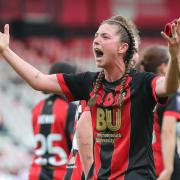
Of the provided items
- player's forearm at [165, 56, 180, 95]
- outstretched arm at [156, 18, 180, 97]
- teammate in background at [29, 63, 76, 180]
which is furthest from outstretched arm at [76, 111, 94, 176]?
teammate in background at [29, 63, 76, 180]

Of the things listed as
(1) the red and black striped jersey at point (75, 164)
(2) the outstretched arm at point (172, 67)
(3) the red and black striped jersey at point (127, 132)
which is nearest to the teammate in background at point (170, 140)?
(1) the red and black striped jersey at point (75, 164)

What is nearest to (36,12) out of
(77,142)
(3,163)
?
(3,163)

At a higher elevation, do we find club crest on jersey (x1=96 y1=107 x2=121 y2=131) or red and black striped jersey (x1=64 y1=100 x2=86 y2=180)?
club crest on jersey (x1=96 y1=107 x2=121 y2=131)

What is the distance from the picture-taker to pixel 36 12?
1792 centimetres

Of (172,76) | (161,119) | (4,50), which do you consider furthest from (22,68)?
(161,119)

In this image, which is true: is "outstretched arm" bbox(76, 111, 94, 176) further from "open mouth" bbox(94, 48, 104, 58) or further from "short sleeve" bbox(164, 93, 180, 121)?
"short sleeve" bbox(164, 93, 180, 121)

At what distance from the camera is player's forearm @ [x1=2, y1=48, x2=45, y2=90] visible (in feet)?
17.3

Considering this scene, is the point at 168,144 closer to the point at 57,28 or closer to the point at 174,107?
the point at 174,107

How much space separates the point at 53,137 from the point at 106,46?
7.96 ft

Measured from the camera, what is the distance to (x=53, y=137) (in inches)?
299

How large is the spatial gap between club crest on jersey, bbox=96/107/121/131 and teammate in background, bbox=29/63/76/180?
2.18 metres

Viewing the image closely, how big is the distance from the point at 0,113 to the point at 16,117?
0.43 m

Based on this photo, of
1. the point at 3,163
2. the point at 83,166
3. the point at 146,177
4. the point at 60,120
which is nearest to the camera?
the point at 146,177

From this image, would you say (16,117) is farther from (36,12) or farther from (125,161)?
(125,161)
